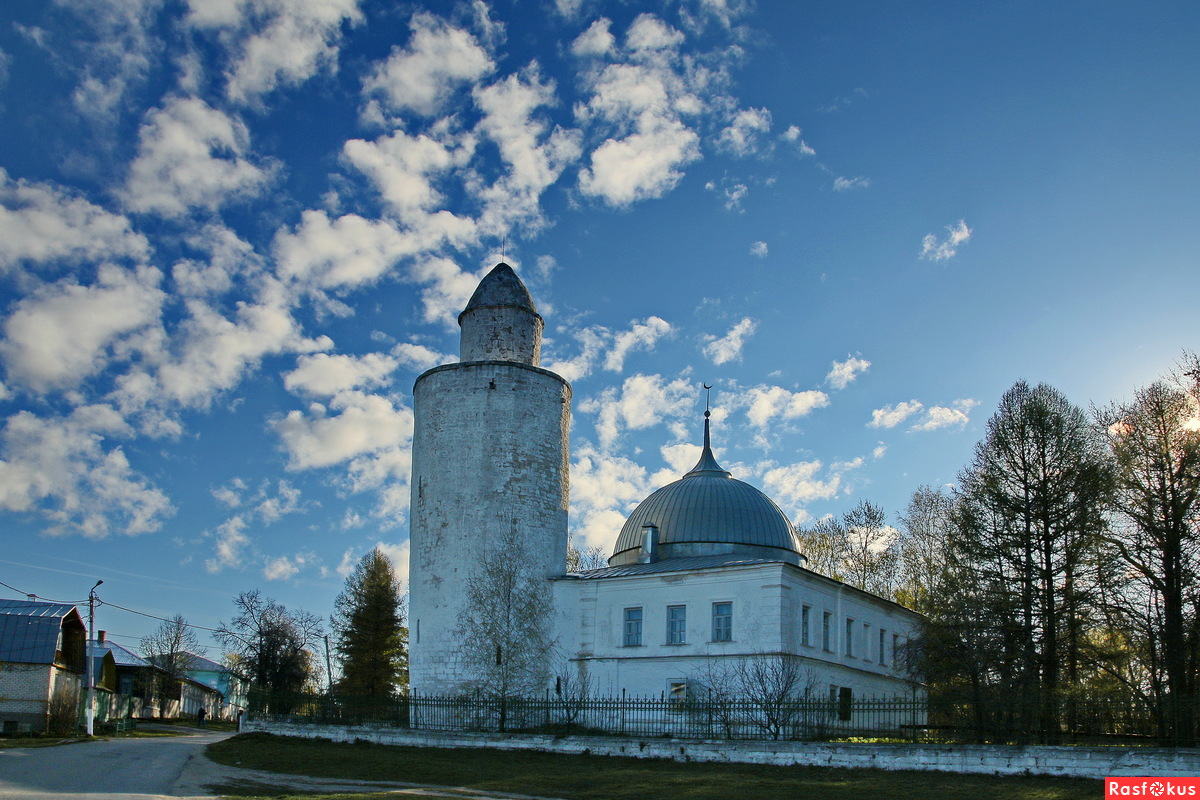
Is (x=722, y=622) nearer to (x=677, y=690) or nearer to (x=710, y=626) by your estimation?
(x=710, y=626)

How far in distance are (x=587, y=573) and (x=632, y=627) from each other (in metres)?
3.60

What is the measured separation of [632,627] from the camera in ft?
102

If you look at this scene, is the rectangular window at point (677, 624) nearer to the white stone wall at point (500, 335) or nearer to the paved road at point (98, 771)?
the white stone wall at point (500, 335)

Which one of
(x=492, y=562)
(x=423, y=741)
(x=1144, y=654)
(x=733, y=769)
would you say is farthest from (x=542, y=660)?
(x=1144, y=654)

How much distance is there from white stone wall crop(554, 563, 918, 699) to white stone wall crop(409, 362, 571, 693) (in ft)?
8.06

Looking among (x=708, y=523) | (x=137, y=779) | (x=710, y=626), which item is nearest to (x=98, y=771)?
(x=137, y=779)

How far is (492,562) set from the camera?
31.8 m

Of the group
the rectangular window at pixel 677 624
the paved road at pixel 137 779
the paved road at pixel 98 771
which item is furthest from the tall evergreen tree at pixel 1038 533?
the paved road at pixel 98 771

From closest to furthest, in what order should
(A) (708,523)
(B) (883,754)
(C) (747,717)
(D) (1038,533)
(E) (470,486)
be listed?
(B) (883,754) < (C) (747,717) < (D) (1038,533) < (E) (470,486) < (A) (708,523)

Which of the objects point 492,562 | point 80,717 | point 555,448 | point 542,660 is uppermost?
point 555,448

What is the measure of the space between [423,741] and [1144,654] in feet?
66.1

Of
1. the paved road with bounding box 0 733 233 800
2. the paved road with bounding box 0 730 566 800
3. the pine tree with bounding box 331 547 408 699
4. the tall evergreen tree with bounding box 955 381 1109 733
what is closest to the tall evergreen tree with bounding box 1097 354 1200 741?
the tall evergreen tree with bounding box 955 381 1109 733

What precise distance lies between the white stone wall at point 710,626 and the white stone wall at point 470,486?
8.06 feet

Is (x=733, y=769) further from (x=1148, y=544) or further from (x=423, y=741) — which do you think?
(x=1148, y=544)
